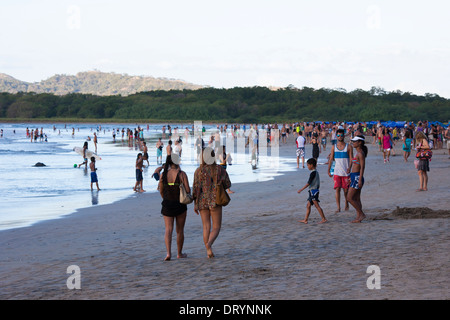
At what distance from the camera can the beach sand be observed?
6.54 meters

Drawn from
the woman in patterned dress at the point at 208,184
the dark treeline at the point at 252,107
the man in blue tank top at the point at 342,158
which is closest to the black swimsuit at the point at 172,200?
the woman in patterned dress at the point at 208,184

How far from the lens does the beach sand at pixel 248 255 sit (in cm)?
654

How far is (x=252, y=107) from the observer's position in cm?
17388

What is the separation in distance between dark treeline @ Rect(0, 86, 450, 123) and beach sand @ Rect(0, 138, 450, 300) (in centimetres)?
13188

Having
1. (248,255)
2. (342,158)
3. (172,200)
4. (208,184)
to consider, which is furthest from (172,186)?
(342,158)

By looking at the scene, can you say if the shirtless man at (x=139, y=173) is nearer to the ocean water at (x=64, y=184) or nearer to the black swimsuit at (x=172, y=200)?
the ocean water at (x=64, y=184)

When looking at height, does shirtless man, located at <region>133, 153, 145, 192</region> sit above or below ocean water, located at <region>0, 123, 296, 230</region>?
above

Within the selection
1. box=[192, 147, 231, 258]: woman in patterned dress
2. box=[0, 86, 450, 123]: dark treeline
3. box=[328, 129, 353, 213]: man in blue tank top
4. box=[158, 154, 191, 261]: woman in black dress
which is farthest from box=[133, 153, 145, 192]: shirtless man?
box=[0, 86, 450, 123]: dark treeline

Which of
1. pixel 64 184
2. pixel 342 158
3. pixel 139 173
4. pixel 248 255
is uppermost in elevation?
pixel 342 158

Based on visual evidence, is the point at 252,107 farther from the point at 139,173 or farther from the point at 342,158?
the point at 342,158

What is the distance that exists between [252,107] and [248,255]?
167 metres

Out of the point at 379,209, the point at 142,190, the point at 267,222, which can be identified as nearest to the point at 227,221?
the point at 267,222

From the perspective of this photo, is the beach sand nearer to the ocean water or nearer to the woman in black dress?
the woman in black dress

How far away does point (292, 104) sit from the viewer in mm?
173625
